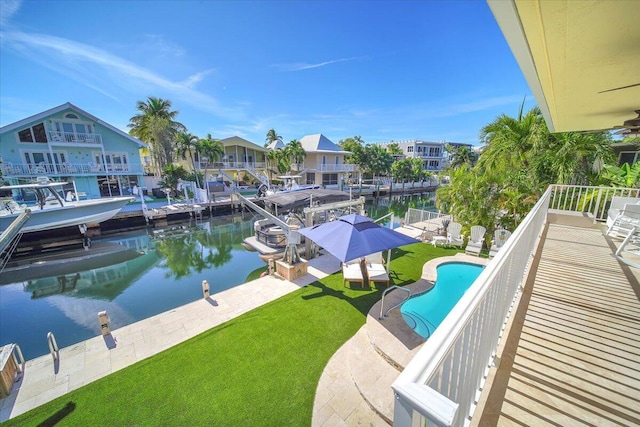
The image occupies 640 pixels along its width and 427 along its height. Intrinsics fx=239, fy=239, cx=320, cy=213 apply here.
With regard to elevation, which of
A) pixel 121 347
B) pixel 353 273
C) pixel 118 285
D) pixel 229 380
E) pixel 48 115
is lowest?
pixel 118 285

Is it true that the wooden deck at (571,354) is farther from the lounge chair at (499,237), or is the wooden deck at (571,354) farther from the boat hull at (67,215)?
the boat hull at (67,215)

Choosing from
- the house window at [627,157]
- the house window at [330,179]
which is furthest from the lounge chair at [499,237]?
the house window at [330,179]

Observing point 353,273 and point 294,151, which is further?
point 294,151

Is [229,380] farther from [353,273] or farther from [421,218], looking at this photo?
[421,218]

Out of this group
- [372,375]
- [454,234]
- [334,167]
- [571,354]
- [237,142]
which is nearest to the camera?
[571,354]

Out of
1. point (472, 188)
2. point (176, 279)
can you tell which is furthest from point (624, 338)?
point (176, 279)

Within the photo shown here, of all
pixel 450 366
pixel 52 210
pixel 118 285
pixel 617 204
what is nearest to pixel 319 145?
pixel 52 210

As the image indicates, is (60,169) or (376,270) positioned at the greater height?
(60,169)
